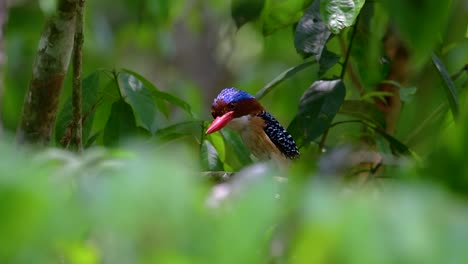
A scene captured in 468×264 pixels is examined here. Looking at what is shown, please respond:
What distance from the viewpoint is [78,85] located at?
344 cm

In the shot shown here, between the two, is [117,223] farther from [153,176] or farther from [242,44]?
[242,44]

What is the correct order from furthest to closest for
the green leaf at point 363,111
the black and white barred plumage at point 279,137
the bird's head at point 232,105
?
the black and white barred plumage at point 279,137 → the bird's head at point 232,105 → the green leaf at point 363,111

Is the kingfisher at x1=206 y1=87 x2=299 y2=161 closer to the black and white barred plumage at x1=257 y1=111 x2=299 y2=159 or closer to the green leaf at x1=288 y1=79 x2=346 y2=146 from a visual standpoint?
the black and white barred plumage at x1=257 y1=111 x2=299 y2=159

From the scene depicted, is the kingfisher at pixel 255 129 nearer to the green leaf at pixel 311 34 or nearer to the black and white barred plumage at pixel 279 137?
the black and white barred plumage at pixel 279 137

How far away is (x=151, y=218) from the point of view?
4.51 feet

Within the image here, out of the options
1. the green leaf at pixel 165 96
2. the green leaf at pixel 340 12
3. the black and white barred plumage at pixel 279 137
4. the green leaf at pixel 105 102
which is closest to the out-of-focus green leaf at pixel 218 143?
the green leaf at pixel 165 96

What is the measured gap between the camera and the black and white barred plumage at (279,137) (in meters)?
4.67

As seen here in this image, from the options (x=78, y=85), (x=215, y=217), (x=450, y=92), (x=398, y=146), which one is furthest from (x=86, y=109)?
(x=215, y=217)

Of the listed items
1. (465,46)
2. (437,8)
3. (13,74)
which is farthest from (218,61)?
(437,8)

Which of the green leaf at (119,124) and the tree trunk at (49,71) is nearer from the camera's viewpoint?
the tree trunk at (49,71)

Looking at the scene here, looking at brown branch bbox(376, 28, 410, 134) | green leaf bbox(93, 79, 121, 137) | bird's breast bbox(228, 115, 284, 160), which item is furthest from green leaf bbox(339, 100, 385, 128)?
green leaf bbox(93, 79, 121, 137)

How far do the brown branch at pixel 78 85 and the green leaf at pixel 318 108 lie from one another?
0.88 metres

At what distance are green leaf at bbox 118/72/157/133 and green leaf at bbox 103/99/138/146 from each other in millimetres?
45

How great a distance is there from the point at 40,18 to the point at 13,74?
2.51ft
